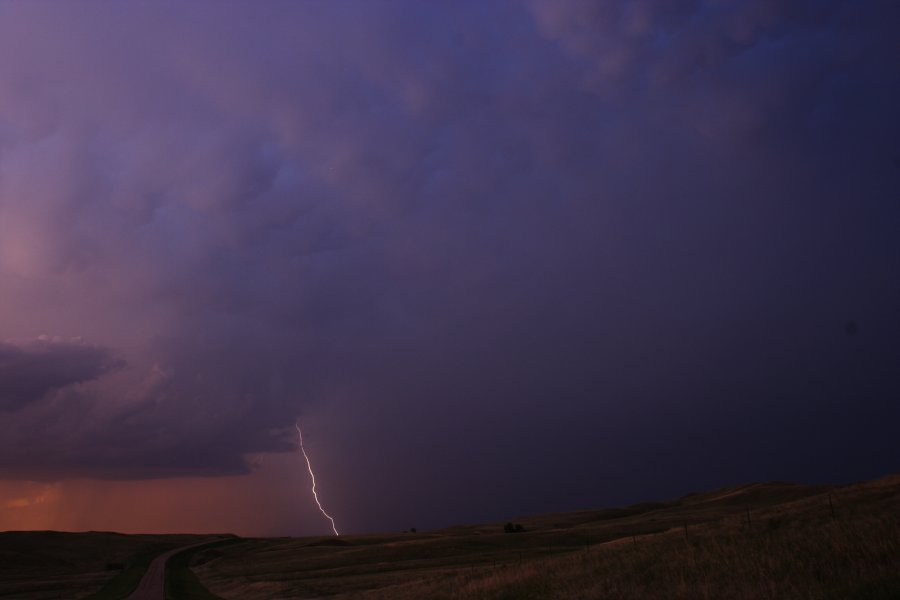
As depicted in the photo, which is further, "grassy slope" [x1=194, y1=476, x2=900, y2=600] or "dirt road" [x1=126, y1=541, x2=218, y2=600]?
"dirt road" [x1=126, y1=541, x2=218, y2=600]

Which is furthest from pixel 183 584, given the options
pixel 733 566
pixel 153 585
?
pixel 733 566

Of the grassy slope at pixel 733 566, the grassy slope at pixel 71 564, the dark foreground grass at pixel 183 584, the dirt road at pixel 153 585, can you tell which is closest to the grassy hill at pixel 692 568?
the grassy slope at pixel 733 566

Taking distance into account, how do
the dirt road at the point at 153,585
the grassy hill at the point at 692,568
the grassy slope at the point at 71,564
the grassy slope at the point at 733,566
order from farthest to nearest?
the grassy slope at the point at 71,564 → the dirt road at the point at 153,585 → the grassy hill at the point at 692,568 → the grassy slope at the point at 733,566

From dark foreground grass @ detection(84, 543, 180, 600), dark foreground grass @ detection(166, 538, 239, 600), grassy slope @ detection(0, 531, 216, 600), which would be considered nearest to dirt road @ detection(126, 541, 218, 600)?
dark foreground grass @ detection(166, 538, 239, 600)

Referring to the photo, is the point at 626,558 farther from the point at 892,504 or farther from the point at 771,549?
the point at 892,504

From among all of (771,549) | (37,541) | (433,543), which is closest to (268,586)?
(433,543)

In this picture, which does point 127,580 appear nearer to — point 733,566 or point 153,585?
point 153,585

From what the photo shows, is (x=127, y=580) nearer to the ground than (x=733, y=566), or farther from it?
farther from it

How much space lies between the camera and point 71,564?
4279 inches

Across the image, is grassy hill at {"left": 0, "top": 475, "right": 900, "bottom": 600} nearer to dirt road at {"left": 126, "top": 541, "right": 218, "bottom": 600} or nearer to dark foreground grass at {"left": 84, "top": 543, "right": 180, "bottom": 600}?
dark foreground grass at {"left": 84, "top": 543, "right": 180, "bottom": 600}

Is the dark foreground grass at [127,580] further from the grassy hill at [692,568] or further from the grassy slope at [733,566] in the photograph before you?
the grassy slope at [733,566]

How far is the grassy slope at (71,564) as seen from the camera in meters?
61.5

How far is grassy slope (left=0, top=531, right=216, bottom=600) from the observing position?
202 ft

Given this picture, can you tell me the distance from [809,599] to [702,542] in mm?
10958
